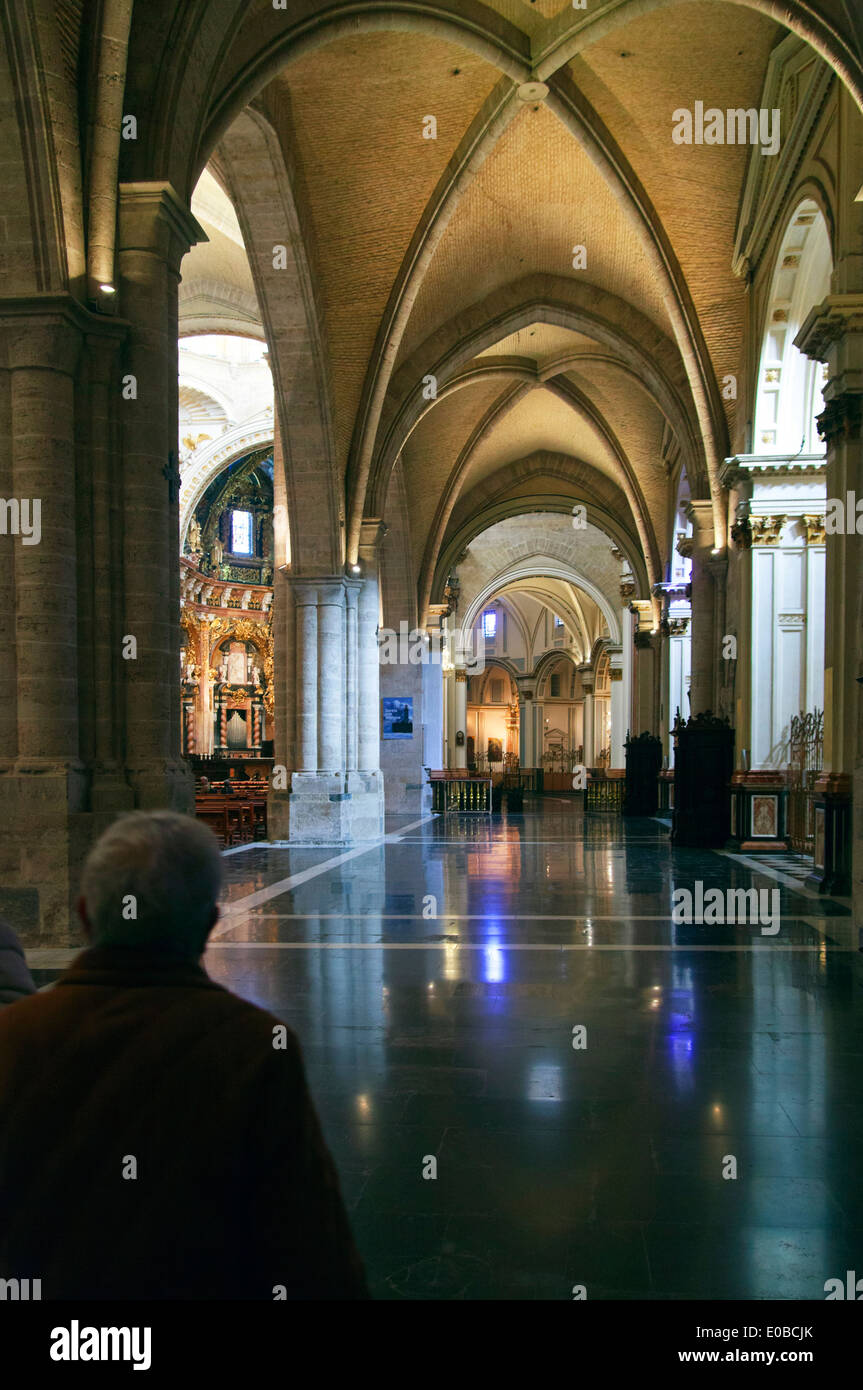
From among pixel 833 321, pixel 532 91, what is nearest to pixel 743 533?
pixel 833 321

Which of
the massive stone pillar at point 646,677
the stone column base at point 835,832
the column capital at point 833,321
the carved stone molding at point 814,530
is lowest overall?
the stone column base at point 835,832

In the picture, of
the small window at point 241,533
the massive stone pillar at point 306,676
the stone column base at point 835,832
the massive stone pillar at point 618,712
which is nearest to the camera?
the stone column base at point 835,832

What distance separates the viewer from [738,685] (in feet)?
50.4

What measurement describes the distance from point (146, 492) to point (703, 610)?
11703 millimetres

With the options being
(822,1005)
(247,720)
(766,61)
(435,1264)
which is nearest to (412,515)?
(247,720)

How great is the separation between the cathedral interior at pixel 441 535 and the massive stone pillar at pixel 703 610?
0.06m

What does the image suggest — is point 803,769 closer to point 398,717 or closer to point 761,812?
point 761,812

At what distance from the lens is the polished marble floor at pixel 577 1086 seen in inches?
124

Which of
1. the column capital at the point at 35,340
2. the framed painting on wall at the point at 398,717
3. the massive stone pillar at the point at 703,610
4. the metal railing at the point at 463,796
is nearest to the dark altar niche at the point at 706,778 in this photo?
the massive stone pillar at the point at 703,610

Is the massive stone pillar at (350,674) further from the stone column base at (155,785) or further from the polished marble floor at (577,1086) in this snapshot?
the stone column base at (155,785)

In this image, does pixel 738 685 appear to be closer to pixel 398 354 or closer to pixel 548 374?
pixel 398 354

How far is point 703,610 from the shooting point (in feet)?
58.7

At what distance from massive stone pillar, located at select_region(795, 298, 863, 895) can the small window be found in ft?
88.7

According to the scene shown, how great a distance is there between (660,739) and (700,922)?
619 inches
